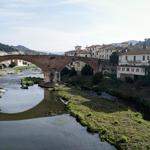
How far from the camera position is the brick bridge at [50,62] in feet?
218

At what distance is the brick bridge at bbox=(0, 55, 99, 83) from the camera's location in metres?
66.6

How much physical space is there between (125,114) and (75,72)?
3858cm

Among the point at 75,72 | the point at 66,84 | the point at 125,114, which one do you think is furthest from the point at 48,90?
the point at 125,114

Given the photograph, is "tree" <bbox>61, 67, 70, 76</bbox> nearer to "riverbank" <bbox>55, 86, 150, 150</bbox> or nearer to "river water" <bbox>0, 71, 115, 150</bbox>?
"river water" <bbox>0, 71, 115, 150</bbox>

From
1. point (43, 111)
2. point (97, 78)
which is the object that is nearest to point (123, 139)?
point (43, 111)

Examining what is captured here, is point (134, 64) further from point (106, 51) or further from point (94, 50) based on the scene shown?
point (94, 50)

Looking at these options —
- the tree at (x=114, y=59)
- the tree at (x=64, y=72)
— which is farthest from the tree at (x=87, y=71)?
the tree at (x=64, y=72)

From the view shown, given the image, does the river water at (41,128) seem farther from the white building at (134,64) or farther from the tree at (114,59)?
the tree at (114,59)

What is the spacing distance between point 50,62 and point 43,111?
1173 inches

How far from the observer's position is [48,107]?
4112cm

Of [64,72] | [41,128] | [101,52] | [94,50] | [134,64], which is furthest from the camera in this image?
[94,50]

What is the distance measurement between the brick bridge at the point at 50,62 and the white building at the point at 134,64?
341 inches

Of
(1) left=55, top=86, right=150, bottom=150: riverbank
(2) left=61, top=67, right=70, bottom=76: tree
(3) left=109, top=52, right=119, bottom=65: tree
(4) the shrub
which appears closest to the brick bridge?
(3) left=109, top=52, right=119, bottom=65: tree

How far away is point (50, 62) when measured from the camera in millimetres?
67812
